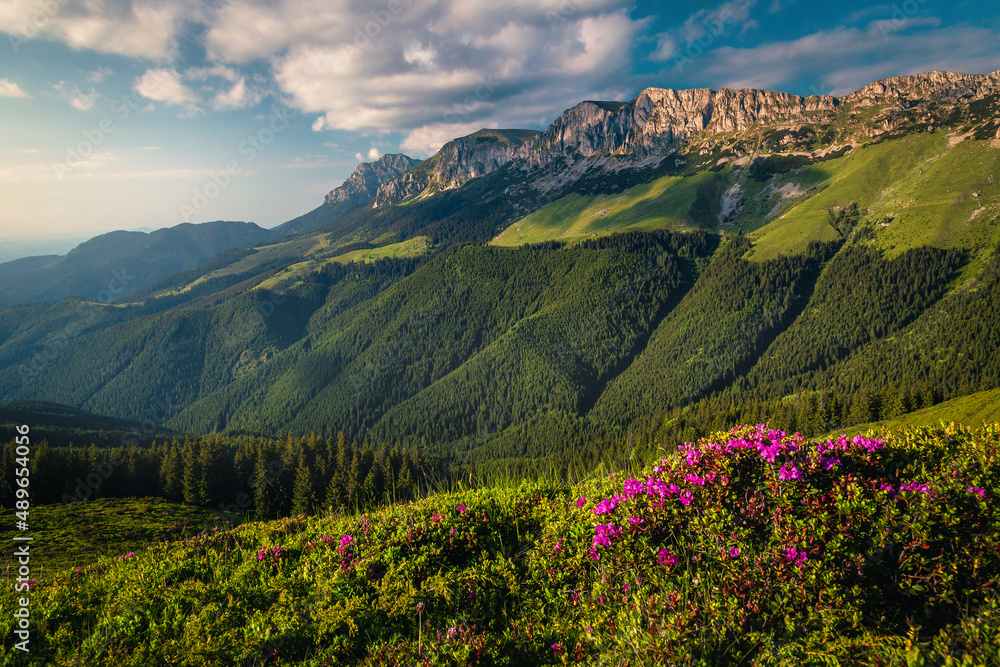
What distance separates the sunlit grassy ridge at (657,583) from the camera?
4.82 metres

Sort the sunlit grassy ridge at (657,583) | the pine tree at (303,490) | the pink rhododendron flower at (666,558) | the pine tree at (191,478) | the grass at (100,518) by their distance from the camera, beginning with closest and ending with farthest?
the sunlit grassy ridge at (657,583)
the pink rhododendron flower at (666,558)
the grass at (100,518)
the pine tree at (303,490)
the pine tree at (191,478)

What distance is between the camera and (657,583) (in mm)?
5750

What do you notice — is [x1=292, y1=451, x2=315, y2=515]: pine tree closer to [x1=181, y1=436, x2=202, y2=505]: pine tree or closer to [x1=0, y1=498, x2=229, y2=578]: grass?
[x1=0, y1=498, x2=229, y2=578]: grass

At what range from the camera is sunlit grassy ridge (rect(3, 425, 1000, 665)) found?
4.82 metres

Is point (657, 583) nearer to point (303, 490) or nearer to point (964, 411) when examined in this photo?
point (303, 490)

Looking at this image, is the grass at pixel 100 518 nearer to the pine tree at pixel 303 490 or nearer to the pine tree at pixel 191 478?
the pine tree at pixel 191 478

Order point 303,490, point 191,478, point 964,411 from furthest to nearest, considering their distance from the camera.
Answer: point 964,411 → point 191,478 → point 303,490

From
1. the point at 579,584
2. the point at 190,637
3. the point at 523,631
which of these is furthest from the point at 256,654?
the point at 579,584

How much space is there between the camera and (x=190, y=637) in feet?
18.6

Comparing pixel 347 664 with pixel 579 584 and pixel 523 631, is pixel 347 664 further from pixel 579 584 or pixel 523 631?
pixel 579 584

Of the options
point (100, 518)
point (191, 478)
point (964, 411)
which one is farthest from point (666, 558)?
point (964, 411)

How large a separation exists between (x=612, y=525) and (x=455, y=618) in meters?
2.54

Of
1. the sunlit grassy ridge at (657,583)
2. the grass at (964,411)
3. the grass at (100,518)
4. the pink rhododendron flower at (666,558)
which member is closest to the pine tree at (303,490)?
the grass at (100,518)

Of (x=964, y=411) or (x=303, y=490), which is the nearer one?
(x=303, y=490)
